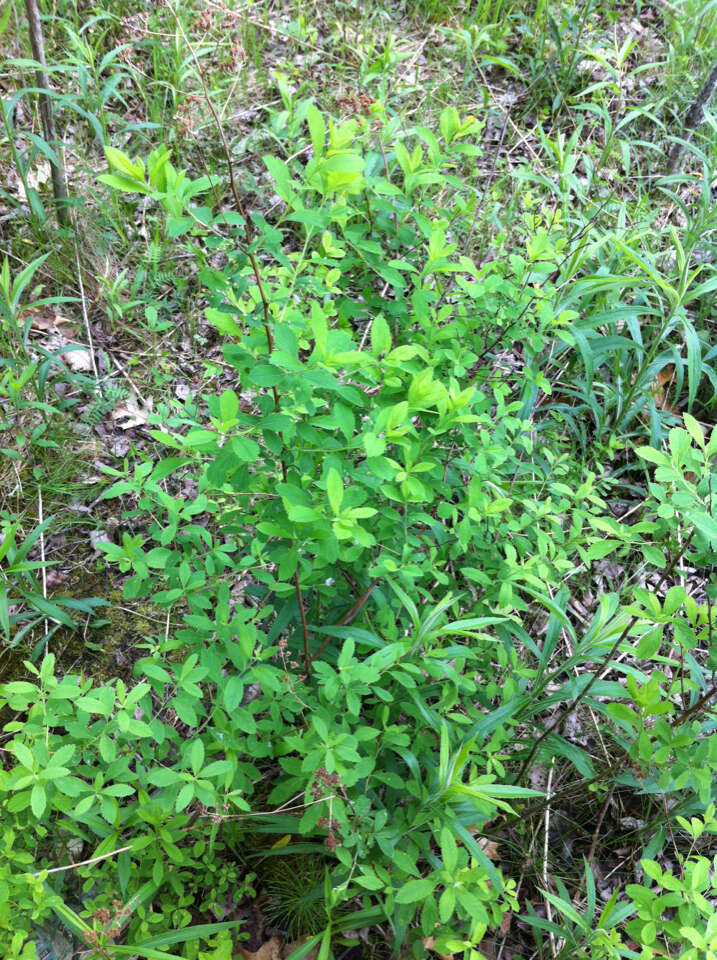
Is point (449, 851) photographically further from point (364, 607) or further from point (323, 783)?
point (364, 607)

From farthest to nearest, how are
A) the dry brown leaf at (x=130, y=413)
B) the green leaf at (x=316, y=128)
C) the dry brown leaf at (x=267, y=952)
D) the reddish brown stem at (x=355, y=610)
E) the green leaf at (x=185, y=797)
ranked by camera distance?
the dry brown leaf at (x=130, y=413) < the dry brown leaf at (x=267, y=952) < the reddish brown stem at (x=355, y=610) < the green leaf at (x=185, y=797) < the green leaf at (x=316, y=128)

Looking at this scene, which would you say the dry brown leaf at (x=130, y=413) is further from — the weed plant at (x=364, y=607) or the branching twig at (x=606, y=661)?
the branching twig at (x=606, y=661)

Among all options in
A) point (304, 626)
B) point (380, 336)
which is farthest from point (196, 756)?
point (380, 336)

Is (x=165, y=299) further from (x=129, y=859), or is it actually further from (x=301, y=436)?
(x=129, y=859)

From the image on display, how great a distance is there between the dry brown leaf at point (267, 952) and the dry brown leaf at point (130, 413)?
1981 mm

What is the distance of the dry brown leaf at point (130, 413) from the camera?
115 inches

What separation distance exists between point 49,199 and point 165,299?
2.38 ft

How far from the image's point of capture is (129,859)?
5.87 feet

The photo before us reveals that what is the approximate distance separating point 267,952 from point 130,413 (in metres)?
2.07

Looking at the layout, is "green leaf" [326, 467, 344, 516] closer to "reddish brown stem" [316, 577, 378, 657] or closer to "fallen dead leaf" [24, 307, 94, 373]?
"reddish brown stem" [316, 577, 378, 657]

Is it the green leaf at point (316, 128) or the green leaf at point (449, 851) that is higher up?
the green leaf at point (316, 128)

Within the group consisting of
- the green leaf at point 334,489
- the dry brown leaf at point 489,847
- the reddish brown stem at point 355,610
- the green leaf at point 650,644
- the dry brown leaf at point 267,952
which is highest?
the green leaf at point 334,489

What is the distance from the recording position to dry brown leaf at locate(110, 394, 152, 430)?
2.93 meters

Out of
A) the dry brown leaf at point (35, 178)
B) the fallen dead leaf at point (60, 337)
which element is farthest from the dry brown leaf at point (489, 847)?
Result: the dry brown leaf at point (35, 178)
